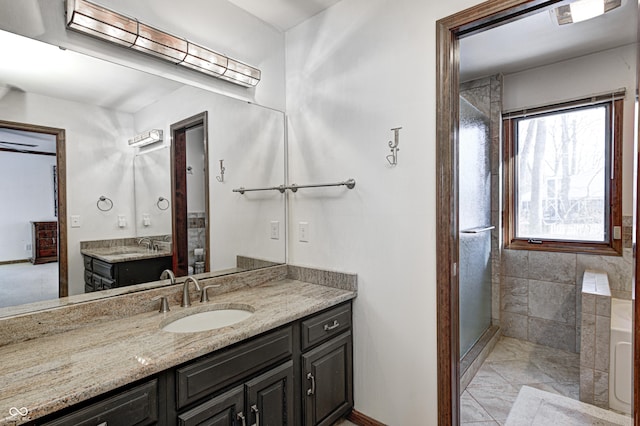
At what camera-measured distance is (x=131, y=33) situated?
1.54 meters

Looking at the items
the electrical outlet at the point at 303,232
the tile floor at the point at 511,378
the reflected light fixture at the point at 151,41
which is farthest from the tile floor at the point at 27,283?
the tile floor at the point at 511,378

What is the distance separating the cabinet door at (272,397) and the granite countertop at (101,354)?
22 cm

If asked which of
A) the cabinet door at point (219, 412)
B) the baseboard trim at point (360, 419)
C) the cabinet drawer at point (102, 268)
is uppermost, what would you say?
the cabinet drawer at point (102, 268)

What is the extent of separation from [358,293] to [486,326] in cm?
184

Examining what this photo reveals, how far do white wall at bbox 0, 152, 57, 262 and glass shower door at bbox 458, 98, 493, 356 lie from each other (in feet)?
7.72

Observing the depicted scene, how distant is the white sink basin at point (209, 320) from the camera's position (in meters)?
1.55

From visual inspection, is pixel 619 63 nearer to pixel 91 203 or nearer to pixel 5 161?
pixel 91 203

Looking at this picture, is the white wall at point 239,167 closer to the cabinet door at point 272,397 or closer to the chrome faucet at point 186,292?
the chrome faucet at point 186,292

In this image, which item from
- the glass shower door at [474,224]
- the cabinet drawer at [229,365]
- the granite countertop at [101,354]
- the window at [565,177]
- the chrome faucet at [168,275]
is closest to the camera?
the granite countertop at [101,354]

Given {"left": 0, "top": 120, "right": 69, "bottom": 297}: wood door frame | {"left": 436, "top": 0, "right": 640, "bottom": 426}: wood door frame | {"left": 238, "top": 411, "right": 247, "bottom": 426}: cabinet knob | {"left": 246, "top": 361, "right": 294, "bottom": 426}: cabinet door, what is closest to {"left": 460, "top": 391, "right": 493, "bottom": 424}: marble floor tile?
{"left": 436, "top": 0, "right": 640, "bottom": 426}: wood door frame

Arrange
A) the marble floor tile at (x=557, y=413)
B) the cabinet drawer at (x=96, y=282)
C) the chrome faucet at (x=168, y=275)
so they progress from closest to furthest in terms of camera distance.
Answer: the cabinet drawer at (x=96, y=282) < the chrome faucet at (x=168, y=275) < the marble floor tile at (x=557, y=413)

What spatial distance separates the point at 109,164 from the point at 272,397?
1.30 meters

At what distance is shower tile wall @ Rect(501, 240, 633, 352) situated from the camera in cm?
270

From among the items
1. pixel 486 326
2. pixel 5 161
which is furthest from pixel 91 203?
pixel 486 326
